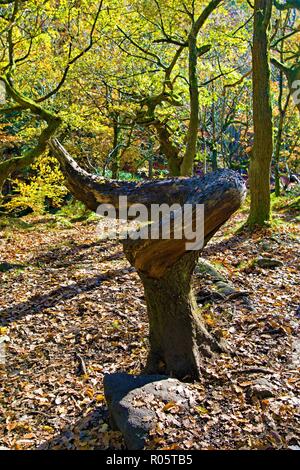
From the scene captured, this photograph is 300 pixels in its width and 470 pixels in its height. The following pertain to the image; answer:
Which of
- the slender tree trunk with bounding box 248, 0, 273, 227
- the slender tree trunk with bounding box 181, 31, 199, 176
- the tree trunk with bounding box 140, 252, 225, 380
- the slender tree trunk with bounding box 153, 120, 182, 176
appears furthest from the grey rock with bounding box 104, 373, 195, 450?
the slender tree trunk with bounding box 153, 120, 182, 176

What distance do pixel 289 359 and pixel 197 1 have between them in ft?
28.3

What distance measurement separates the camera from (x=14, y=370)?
4.78m

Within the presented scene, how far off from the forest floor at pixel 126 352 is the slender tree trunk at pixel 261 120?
68 cm

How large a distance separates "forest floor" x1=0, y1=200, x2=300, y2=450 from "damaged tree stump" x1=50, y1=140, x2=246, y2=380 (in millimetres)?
327

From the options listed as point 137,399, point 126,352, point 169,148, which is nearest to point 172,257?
point 137,399

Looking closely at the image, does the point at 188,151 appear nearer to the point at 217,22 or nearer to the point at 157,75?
the point at 157,75

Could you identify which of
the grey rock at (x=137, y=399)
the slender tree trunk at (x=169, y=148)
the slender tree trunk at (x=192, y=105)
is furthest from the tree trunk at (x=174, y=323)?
the slender tree trunk at (x=169, y=148)

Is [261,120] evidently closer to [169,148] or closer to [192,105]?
[192,105]

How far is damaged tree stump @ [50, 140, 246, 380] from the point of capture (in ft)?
10.8

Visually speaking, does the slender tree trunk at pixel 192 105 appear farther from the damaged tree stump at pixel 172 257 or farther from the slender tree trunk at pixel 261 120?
the damaged tree stump at pixel 172 257

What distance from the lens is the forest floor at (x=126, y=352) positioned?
11.0 ft

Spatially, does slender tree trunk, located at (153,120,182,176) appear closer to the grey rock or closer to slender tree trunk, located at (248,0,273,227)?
slender tree trunk, located at (248,0,273,227)

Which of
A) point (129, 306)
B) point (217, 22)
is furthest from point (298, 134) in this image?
point (129, 306)

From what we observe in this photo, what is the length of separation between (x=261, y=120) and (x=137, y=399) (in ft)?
22.8
